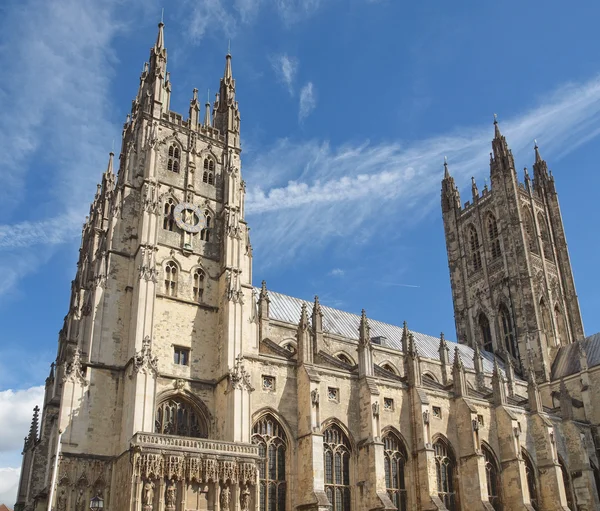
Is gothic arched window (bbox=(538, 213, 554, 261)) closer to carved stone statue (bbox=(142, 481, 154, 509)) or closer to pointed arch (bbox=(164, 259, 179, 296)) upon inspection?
pointed arch (bbox=(164, 259, 179, 296))

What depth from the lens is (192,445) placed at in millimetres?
29062

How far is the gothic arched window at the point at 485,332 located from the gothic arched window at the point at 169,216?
129 feet

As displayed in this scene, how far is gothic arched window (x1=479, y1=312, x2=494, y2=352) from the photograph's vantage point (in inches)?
2569

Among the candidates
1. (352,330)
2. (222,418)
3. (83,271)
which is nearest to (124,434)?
(222,418)

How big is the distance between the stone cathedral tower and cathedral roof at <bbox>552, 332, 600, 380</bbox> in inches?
31.0

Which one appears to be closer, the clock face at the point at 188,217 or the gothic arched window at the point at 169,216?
the gothic arched window at the point at 169,216

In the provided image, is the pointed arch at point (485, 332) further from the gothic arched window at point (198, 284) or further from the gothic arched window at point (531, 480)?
the gothic arched window at point (198, 284)

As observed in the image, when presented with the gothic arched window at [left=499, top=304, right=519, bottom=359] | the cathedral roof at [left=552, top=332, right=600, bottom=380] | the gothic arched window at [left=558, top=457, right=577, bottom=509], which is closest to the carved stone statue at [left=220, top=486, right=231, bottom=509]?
the gothic arched window at [left=558, top=457, right=577, bottom=509]

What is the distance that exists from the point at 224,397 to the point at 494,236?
4431 cm

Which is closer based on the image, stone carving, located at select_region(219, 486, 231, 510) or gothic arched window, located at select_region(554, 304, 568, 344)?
stone carving, located at select_region(219, 486, 231, 510)

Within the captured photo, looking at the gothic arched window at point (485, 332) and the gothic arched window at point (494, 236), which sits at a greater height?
the gothic arched window at point (494, 236)

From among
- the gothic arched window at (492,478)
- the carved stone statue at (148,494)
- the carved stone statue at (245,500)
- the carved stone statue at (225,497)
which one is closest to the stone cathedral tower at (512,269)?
the gothic arched window at (492,478)

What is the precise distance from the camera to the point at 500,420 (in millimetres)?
43281

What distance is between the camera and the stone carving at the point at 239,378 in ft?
105
